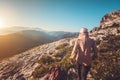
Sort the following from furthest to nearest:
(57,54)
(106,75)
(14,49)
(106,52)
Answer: (14,49)
(57,54)
(106,52)
(106,75)

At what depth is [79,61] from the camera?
980cm

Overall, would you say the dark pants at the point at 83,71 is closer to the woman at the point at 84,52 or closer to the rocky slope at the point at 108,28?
the woman at the point at 84,52

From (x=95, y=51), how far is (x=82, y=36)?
0.99m

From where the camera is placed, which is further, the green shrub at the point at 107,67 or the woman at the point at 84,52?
the green shrub at the point at 107,67

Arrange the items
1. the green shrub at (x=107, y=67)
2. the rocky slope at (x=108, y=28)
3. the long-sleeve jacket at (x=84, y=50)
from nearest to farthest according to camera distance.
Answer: the long-sleeve jacket at (x=84, y=50) < the green shrub at (x=107, y=67) < the rocky slope at (x=108, y=28)

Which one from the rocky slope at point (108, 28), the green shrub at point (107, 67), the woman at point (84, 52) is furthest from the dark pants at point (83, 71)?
the rocky slope at point (108, 28)

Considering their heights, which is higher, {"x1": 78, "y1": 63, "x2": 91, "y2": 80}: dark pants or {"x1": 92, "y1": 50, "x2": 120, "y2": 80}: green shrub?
{"x1": 78, "y1": 63, "x2": 91, "y2": 80}: dark pants

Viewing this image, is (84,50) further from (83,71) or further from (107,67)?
(107,67)

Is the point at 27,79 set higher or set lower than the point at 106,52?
lower

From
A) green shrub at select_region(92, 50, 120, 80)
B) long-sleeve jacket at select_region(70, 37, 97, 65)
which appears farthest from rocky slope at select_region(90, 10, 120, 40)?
long-sleeve jacket at select_region(70, 37, 97, 65)

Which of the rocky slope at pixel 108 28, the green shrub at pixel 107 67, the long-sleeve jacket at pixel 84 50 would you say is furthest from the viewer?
the rocky slope at pixel 108 28

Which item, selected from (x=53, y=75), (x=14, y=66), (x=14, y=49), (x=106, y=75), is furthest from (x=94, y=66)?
(x=14, y=49)

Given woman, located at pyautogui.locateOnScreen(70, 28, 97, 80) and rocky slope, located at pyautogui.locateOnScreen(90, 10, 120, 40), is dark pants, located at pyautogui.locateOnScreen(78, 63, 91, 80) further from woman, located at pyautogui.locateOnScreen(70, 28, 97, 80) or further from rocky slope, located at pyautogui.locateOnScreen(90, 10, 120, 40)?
rocky slope, located at pyautogui.locateOnScreen(90, 10, 120, 40)

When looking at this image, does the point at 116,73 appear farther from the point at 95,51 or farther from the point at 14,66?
the point at 14,66
